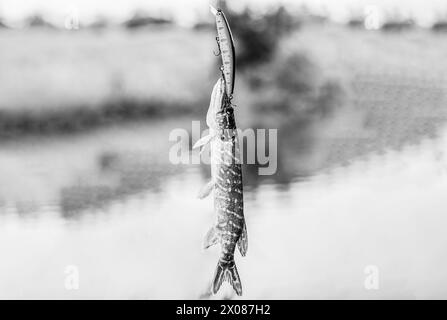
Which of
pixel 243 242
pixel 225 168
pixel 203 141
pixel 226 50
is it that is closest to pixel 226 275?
pixel 243 242

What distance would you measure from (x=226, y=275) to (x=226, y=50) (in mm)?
1440

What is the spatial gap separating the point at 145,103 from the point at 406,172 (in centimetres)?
182

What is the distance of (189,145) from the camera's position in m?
4.29

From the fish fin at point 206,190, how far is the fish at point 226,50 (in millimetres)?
575

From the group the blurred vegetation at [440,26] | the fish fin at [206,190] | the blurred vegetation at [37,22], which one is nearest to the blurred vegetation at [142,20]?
the blurred vegetation at [37,22]

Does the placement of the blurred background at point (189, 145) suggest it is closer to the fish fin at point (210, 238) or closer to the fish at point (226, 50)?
the fish fin at point (210, 238)

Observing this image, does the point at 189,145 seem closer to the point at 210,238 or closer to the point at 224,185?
the point at 224,185

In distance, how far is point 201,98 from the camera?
14.0 feet

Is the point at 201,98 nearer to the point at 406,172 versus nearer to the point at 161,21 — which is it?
the point at 161,21

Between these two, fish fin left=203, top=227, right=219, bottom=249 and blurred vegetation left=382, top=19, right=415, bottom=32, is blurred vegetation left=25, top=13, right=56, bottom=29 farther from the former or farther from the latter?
blurred vegetation left=382, top=19, right=415, bottom=32

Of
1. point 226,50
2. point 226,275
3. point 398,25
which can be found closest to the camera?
point 226,50

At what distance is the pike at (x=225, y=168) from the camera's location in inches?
160

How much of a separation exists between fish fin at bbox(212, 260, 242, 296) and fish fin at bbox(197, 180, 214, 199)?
1.47 ft

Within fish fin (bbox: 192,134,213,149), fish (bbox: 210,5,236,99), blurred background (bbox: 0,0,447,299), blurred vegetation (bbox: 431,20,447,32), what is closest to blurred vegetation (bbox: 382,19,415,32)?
blurred background (bbox: 0,0,447,299)
